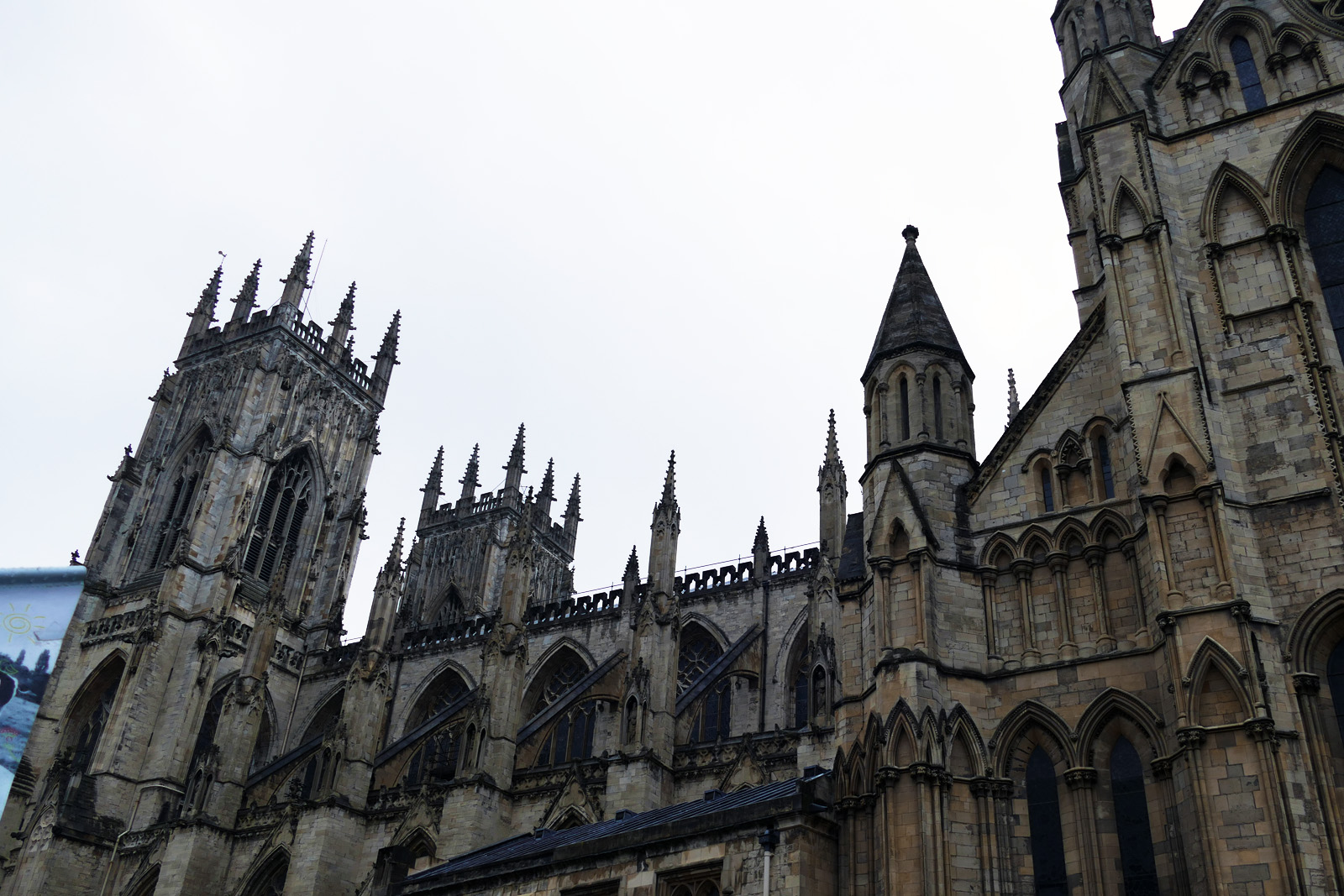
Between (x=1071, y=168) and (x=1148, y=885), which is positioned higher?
(x=1071, y=168)

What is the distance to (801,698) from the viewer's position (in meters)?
34.1

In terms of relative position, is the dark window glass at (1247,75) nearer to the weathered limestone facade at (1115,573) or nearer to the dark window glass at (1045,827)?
the weathered limestone facade at (1115,573)

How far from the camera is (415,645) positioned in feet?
→ 149

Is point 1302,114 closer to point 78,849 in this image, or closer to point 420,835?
point 420,835

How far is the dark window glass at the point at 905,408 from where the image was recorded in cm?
1580

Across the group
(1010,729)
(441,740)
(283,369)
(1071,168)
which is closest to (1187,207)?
(1071,168)

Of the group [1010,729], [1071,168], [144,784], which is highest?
[1071,168]

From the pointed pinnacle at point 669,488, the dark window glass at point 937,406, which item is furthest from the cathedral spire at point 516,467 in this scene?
the dark window glass at point 937,406

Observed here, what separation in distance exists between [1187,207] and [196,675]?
38605mm

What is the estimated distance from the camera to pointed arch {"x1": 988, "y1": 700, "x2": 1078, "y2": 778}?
13.0 meters

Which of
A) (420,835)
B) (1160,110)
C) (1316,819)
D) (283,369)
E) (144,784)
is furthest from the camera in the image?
(283,369)

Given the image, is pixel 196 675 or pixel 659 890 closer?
pixel 659 890

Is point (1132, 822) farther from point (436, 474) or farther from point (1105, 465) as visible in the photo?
point (436, 474)

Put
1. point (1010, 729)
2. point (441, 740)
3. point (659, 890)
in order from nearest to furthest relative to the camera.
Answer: point (1010, 729) < point (659, 890) < point (441, 740)
